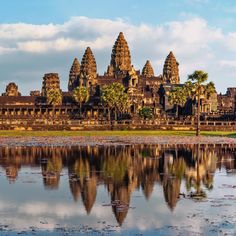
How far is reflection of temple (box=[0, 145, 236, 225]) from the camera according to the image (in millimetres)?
26641

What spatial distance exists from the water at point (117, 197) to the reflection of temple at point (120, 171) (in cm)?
5

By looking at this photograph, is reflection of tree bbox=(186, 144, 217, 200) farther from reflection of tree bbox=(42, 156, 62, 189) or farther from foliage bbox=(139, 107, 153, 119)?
foliage bbox=(139, 107, 153, 119)

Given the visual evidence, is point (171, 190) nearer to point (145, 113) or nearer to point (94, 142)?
point (94, 142)

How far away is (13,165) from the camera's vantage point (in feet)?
136

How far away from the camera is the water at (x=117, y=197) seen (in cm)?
1942

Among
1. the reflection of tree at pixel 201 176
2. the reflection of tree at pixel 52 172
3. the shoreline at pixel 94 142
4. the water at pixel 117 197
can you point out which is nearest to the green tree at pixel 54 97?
the shoreline at pixel 94 142

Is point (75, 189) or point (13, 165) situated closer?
point (75, 189)

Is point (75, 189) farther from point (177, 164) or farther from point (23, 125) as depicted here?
point (23, 125)

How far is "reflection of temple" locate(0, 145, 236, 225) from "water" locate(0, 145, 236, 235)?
5 centimetres

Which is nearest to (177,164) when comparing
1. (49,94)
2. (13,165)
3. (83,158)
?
(83,158)

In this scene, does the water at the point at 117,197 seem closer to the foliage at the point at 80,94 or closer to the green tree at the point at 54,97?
the foliage at the point at 80,94

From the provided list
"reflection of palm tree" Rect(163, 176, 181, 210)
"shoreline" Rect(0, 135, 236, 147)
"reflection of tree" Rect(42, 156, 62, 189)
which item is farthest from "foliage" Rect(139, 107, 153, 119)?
"reflection of palm tree" Rect(163, 176, 181, 210)

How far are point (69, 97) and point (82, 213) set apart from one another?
561 feet

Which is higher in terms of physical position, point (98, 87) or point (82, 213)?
point (98, 87)
